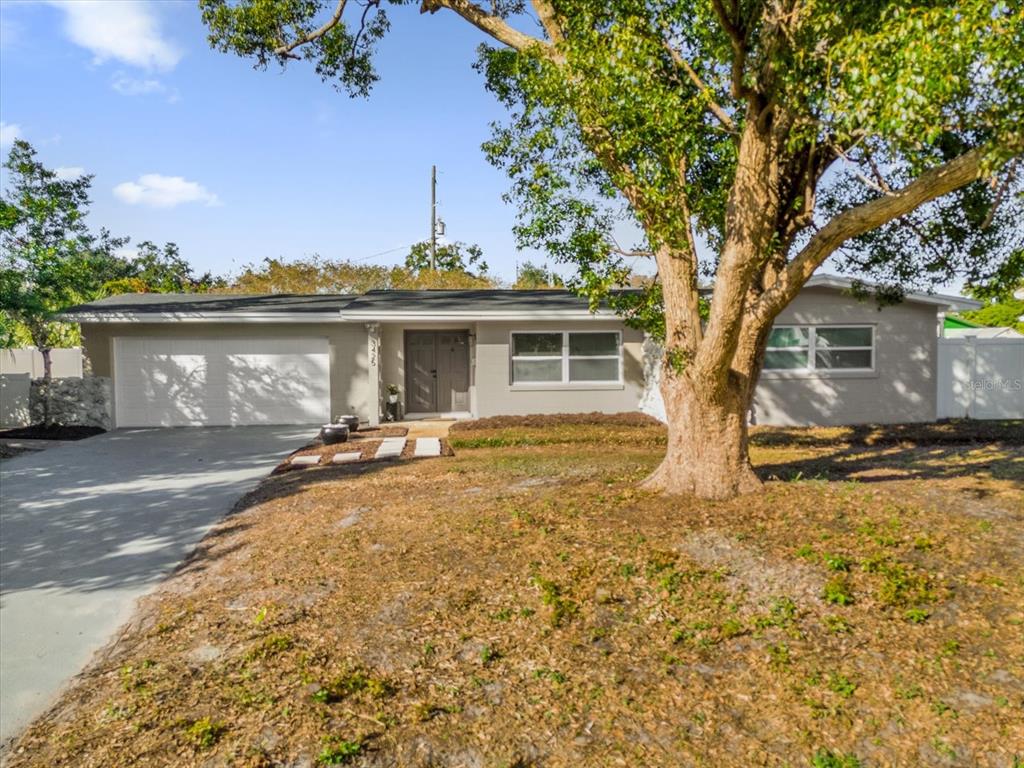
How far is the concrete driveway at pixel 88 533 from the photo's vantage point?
4105 millimetres

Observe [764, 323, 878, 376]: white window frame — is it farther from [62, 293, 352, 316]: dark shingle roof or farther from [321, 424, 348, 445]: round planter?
[62, 293, 352, 316]: dark shingle roof

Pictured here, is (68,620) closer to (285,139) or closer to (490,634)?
(490,634)

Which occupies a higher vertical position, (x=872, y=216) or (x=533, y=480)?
(x=872, y=216)

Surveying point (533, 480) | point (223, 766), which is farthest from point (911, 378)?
point (223, 766)

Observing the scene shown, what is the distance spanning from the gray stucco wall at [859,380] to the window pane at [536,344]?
4.55m

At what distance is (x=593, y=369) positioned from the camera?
1483 centimetres

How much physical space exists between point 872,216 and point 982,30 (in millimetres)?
1456

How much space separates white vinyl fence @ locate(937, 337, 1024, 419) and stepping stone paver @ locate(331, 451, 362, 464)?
13.2 m

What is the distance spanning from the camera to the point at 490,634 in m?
3.96

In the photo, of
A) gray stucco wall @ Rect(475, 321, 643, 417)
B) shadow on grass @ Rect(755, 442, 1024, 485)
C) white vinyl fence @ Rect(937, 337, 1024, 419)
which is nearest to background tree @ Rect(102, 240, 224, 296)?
gray stucco wall @ Rect(475, 321, 643, 417)

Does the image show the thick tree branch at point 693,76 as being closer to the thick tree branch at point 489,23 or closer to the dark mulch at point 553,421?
the thick tree branch at point 489,23

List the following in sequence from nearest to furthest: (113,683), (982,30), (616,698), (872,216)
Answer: (616,698)
(113,683)
(982,30)
(872,216)

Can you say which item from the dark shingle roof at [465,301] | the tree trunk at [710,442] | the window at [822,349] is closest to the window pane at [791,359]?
the window at [822,349]

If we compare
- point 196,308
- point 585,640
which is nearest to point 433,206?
point 196,308
